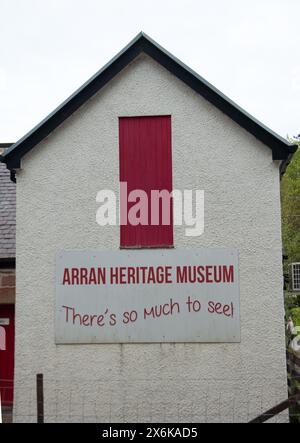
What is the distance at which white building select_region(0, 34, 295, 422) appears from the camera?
8.45 metres

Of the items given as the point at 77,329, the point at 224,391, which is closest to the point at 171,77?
the point at 77,329

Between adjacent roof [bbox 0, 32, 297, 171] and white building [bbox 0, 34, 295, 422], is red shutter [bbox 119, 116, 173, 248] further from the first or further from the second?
adjacent roof [bbox 0, 32, 297, 171]

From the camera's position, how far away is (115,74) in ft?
29.9

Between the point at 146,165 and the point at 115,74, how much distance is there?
67.0 inches

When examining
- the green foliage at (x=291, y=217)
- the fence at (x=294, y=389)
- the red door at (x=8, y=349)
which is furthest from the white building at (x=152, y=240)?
the green foliage at (x=291, y=217)

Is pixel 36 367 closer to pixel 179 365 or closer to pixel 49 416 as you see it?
pixel 49 416

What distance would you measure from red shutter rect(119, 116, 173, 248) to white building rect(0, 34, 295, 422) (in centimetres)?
4

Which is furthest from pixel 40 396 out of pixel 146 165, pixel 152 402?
pixel 146 165

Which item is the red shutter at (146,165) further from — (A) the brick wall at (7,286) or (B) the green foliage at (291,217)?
(B) the green foliage at (291,217)

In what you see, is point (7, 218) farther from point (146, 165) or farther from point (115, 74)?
point (115, 74)

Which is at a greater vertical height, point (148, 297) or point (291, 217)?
point (291, 217)

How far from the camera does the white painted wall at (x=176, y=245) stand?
8422mm
